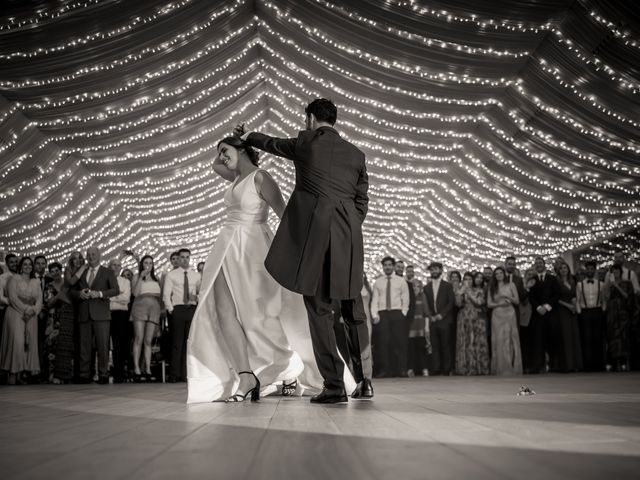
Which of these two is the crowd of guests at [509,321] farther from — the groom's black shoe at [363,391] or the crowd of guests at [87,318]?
the groom's black shoe at [363,391]

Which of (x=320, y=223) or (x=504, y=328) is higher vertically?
(x=320, y=223)

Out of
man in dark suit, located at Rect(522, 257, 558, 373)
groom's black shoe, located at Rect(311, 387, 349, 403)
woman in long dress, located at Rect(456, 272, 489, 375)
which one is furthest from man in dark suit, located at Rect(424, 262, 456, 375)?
groom's black shoe, located at Rect(311, 387, 349, 403)

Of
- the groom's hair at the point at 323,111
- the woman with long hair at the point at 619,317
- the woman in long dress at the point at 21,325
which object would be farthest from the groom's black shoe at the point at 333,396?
the woman with long hair at the point at 619,317

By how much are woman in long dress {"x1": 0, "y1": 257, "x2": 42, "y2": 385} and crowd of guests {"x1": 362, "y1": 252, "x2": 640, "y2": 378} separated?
12.0ft

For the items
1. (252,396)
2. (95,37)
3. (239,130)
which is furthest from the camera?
(95,37)

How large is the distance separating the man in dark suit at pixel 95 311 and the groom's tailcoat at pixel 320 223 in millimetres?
4624

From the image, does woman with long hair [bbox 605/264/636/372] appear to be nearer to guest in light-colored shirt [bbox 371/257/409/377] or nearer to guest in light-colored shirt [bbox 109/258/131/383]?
guest in light-colored shirt [bbox 371/257/409/377]

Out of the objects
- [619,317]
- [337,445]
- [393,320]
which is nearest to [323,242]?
[337,445]

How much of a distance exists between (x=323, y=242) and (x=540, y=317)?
6255 mm

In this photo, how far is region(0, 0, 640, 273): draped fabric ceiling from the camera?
22.0 feet

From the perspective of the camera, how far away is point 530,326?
28.0ft

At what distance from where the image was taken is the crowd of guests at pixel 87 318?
23.5 feet

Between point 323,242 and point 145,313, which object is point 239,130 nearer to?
point 323,242

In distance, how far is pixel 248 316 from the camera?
11.3 ft
